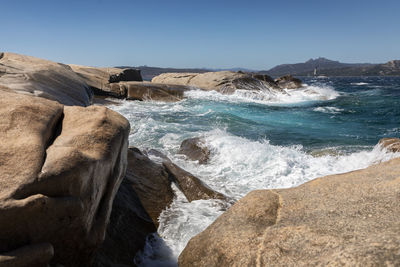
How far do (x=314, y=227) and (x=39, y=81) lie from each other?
7280 millimetres

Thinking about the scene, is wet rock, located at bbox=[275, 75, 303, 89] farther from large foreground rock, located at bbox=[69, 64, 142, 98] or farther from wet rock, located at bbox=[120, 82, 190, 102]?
large foreground rock, located at bbox=[69, 64, 142, 98]

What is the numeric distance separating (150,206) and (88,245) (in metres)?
2.20

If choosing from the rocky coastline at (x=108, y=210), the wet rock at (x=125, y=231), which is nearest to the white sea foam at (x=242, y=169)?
the wet rock at (x=125, y=231)

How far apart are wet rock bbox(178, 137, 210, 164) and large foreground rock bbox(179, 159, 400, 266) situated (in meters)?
5.19

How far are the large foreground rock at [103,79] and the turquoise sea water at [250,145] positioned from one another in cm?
213

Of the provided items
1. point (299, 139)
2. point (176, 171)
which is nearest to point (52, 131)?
point (176, 171)

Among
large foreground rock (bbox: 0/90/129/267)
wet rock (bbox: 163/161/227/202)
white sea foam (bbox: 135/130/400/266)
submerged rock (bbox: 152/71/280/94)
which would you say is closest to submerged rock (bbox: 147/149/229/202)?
wet rock (bbox: 163/161/227/202)

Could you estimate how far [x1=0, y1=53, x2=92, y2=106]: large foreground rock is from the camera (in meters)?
6.33

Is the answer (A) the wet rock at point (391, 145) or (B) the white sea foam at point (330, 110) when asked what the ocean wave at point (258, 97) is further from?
(A) the wet rock at point (391, 145)

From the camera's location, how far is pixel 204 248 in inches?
113

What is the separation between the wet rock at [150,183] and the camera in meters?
5.06

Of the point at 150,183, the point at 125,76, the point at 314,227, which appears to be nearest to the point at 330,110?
the point at 125,76

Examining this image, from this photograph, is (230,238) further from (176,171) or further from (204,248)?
(176,171)

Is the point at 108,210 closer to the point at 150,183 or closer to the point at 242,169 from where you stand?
the point at 150,183
